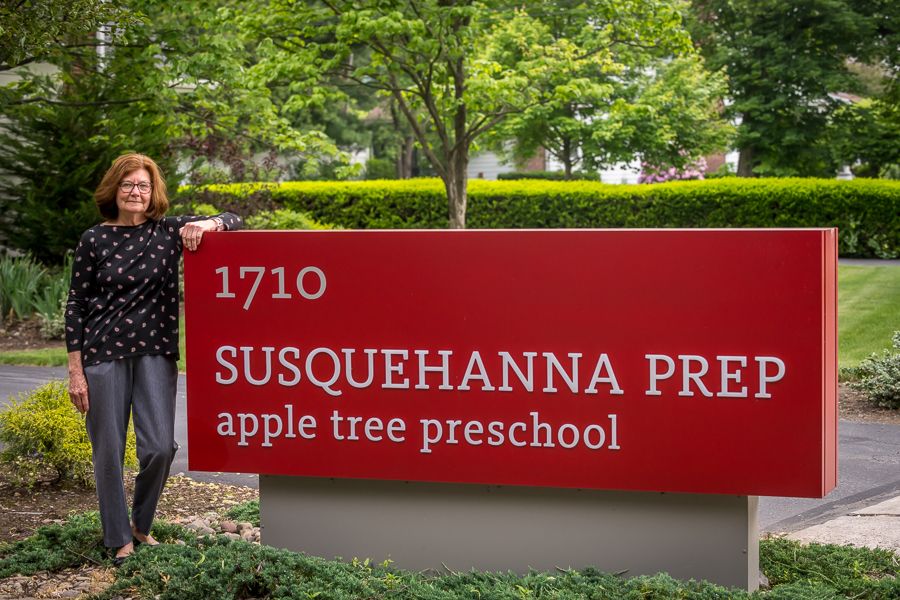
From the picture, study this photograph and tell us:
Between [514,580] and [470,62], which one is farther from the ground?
[470,62]

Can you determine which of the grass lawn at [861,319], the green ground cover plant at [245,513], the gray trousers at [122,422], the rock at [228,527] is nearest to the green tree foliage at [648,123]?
the grass lawn at [861,319]

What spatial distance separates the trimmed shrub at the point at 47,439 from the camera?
19.7 feet

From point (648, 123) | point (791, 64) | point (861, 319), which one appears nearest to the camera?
point (861, 319)

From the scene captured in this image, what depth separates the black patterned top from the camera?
4.35m

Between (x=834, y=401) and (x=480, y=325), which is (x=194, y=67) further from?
(x=834, y=401)

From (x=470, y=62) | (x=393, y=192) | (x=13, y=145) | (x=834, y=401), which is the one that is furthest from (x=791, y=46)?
(x=834, y=401)

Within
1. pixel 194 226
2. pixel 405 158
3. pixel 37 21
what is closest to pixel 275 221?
pixel 37 21

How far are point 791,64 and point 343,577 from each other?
84.0ft

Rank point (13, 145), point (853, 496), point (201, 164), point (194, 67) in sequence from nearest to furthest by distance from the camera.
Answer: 1. point (853, 496)
2. point (194, 67)
3. point (13, 145)
4. point (201, 164)

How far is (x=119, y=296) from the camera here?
4.39 meters

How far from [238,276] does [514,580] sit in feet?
5.33

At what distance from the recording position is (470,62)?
42.8 feet

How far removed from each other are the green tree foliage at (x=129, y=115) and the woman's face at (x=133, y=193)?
2.22 meters

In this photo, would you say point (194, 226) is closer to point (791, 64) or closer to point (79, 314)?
point (79, 314)
